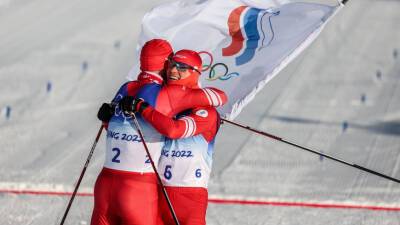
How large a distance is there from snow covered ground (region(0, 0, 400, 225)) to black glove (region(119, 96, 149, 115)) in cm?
251

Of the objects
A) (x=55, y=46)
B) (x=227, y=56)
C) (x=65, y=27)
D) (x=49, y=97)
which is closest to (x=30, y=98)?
(x=49, y=97)

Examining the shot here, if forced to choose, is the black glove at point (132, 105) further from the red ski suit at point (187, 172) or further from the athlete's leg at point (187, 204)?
the athlete's leg at point (187, 204)

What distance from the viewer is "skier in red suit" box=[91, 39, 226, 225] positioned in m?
5.85

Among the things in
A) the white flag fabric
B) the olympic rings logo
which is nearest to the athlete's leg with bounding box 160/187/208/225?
the white flag fabric

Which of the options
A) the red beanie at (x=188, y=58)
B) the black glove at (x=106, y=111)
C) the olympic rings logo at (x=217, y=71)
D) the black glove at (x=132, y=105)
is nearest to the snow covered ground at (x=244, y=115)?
the olympic rings logo at (x=217, y=71)

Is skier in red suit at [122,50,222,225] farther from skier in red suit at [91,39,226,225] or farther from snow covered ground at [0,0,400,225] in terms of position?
snow covered ground at [0,0,400,225]

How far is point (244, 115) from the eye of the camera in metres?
11.8

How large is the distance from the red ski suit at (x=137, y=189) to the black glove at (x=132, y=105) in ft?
0.70

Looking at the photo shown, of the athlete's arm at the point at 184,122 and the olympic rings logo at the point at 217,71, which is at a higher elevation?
the athlete's arm at the point at 184,122

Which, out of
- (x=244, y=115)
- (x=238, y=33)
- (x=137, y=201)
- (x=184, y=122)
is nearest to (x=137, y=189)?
(x=137, y=201)

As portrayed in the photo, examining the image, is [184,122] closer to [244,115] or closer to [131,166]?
[131,166]

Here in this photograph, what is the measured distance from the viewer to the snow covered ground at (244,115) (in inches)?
344

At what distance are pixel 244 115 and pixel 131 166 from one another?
6.01m

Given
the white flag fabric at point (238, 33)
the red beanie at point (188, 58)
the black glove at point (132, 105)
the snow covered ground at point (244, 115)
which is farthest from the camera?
the snow covered ground at point (244, 115)
